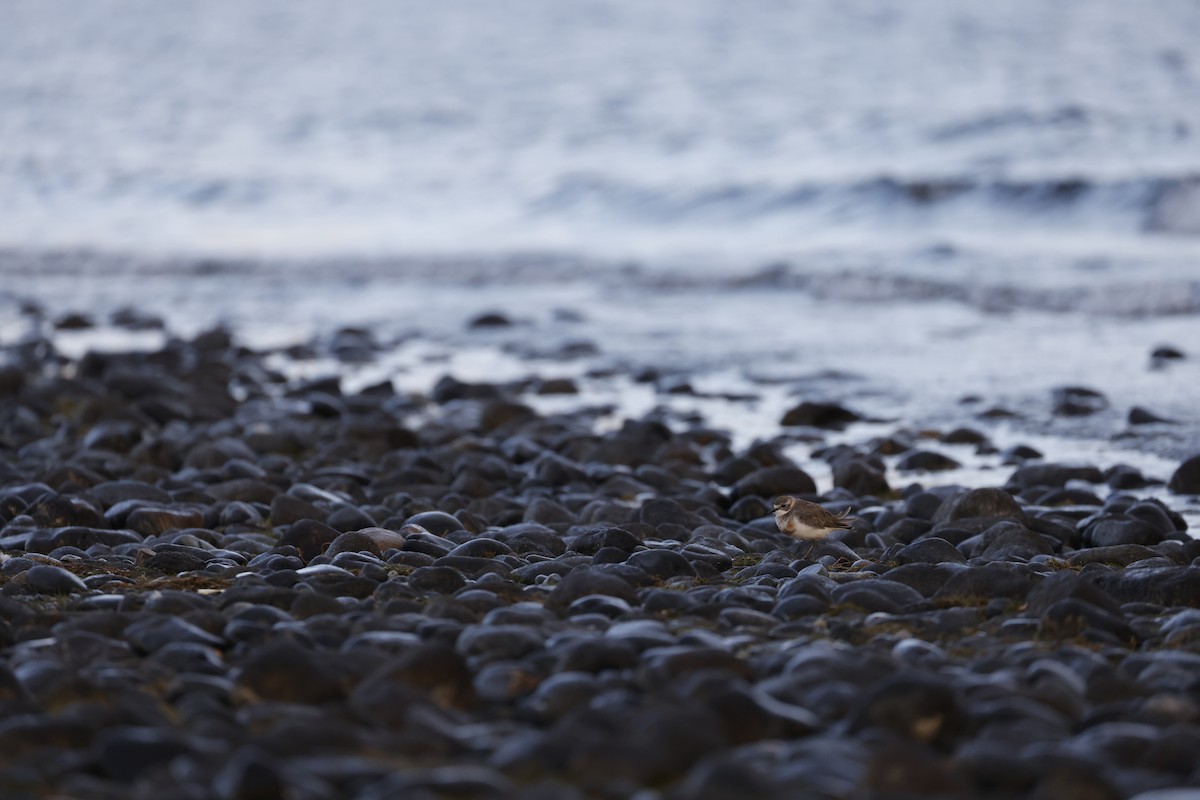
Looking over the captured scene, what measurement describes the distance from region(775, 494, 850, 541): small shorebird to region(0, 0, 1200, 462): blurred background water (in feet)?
8.04

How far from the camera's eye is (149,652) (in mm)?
3215

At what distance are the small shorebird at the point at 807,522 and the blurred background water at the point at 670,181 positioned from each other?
8.04 feet

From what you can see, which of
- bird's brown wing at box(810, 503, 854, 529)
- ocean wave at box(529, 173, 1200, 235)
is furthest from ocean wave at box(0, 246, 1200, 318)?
bird's brown wing at box(810, 503, 854, 529)

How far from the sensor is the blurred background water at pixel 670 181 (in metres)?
10.4

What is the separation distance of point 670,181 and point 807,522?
15.6 metres

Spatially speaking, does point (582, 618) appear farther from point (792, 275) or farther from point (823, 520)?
point (792, 275)

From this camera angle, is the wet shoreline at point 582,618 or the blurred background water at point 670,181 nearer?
the wet shoreline at point 582,618

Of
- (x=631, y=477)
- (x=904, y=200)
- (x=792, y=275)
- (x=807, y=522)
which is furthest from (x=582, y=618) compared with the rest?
(x=904, y=200)

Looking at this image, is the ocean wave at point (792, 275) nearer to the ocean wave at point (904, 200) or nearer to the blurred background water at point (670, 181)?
the blurred background water at point (670, 181)

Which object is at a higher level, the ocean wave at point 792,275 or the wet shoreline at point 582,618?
the wet shoreline at point 582,618

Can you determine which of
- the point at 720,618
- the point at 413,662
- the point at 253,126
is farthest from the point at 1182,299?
the point at 253,126

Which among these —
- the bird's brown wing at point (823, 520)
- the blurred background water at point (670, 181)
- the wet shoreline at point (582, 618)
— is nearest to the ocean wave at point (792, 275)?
the blurred background water at point (670, 181)

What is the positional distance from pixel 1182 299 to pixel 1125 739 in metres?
8.09

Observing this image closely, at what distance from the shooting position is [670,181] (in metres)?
19.6
